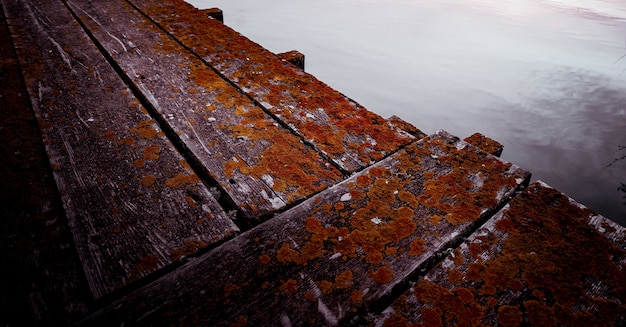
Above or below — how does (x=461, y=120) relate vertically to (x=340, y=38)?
below

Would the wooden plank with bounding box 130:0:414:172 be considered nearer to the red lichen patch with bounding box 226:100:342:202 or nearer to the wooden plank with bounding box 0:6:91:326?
the red lichen patch with bounding box 226:100:342:202

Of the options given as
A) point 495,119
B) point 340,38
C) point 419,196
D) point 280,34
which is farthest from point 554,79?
point 419,196

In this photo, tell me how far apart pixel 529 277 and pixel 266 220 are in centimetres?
73

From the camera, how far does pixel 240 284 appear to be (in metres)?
0.76

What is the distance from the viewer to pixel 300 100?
4.82 ft

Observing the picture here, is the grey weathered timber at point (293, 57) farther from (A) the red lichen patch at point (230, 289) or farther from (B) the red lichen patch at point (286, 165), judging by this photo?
(A) the red lichen patch at point (230, 289)

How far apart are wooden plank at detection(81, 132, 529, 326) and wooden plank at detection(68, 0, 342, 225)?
3.9 inches

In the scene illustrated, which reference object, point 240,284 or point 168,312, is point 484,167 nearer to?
point 240,284

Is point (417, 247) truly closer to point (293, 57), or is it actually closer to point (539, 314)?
point (539, 314)

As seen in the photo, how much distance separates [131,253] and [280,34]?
336 inches

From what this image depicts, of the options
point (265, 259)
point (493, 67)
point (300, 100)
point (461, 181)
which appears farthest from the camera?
point (493, 67)

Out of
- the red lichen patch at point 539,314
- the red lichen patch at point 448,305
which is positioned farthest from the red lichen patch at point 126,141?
the red lichen patch at point 539,314

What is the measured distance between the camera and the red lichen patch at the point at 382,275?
0.77 m

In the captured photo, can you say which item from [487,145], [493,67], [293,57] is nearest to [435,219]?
[487,145]
